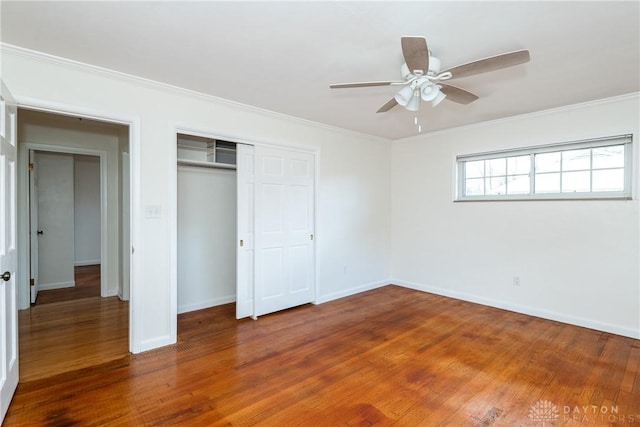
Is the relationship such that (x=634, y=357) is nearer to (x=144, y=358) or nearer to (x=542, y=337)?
(x=542, y=337)

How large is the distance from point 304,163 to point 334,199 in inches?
29.0

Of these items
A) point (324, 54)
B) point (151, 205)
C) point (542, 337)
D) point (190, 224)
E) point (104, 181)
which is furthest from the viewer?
point (104, 181)

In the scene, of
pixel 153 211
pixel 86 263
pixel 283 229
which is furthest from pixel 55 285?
pixel 283 229

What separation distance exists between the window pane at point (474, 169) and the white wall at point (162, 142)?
172 centimetres

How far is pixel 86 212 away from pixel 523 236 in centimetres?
865

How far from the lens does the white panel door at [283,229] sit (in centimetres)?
387

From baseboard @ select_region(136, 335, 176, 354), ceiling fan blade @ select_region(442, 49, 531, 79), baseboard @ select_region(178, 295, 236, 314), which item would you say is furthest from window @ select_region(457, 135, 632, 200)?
baseboard @ select_region(136, 335, 176, 354)

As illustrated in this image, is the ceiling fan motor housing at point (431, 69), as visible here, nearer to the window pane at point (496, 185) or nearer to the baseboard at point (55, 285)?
A: the window pane at point (496, 185)

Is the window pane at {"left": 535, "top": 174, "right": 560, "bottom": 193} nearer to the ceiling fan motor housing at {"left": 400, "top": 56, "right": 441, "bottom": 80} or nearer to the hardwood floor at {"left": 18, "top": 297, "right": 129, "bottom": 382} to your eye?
the ceiling fan motor housing at {"left": 400, "top": 56, "right": 441, "bottom": 80}

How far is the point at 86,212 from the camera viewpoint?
7324 mm

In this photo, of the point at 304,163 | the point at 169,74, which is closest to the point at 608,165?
the point at 304,163

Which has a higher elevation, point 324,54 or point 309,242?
point 324,54

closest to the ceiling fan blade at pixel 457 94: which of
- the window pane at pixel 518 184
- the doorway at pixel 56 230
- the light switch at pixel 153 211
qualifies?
the window pane at pixel 518 184

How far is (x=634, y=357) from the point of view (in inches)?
112
